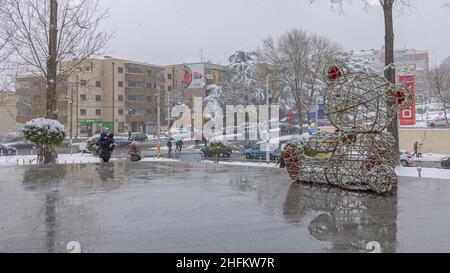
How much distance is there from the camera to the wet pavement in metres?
4.87

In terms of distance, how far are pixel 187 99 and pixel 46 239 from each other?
68.2m

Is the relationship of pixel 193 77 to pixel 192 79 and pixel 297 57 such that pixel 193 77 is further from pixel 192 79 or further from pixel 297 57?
pixel 297 57

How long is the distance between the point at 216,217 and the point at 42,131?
11423mm

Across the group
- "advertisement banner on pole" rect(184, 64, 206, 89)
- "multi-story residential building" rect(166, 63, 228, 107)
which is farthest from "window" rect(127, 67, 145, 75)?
"advertisement banner on pole" rect(184, 64, 206, 89)

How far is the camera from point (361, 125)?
Result: 8.25 m

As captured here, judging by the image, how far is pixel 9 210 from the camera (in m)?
6.69

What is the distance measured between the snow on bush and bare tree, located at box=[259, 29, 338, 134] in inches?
1037

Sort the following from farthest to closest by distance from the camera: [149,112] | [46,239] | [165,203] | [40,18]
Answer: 1. [149,112]
2. [40,18]
3. [165,203]
4. [46,239]

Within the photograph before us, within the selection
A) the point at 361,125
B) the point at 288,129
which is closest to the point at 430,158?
the point at 288,129
